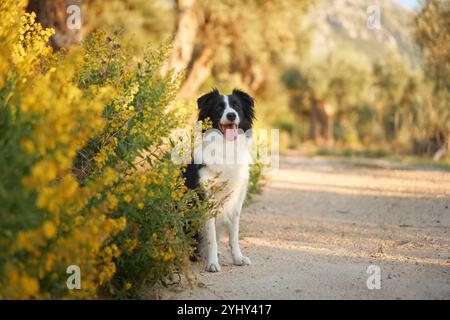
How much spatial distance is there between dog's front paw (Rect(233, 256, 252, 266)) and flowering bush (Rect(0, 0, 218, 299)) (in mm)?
804

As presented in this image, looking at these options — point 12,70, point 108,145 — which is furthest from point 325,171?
point 12,70

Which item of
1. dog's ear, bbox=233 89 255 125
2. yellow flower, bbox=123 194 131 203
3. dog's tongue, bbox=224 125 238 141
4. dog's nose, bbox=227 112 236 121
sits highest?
dog's ear, bbox=233 89 255 125

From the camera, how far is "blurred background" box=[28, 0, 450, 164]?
1633cm

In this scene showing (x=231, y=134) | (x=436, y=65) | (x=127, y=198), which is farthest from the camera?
(x=436, y=65)

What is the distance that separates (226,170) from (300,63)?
34.3 m

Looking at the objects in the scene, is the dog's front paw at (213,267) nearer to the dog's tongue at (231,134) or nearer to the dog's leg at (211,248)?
the dog's leg at (211,248)

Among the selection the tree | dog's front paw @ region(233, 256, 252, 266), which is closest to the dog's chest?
dog's front paw @ region(233, 256, 252, 266)

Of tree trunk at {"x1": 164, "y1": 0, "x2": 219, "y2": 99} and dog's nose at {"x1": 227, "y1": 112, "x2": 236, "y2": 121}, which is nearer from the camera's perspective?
dog's nose at {"x1": 227, "y1": 112, "x2": 236, "y2": 121}

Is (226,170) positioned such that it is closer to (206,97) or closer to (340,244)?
(206,97)

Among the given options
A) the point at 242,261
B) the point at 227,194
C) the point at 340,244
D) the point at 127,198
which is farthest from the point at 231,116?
the point at 127,198

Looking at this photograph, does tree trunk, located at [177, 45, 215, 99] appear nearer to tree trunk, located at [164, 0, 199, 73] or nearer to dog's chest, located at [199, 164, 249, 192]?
tree trunk, located at [164, 0, 199, 73]

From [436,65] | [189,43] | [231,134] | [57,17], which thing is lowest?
[231,134]

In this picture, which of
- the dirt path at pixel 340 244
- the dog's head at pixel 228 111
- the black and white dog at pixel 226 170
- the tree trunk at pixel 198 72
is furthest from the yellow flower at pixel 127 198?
the tree trunk at pixel 198 72

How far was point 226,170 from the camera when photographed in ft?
17.8
